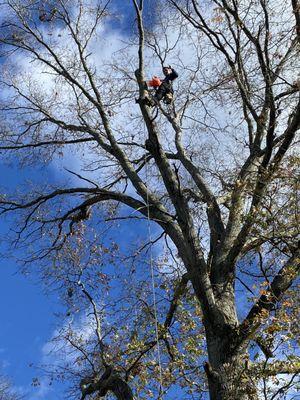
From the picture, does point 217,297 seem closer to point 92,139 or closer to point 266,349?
point 266,349

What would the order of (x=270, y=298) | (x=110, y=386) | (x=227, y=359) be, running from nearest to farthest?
(x=227, y=359)
(x=270, y=298)
(x=110, y=386)

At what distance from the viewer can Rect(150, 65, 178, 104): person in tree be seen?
930 cm

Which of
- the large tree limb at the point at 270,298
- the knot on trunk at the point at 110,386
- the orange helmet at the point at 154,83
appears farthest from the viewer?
the orange helmet at the point at 154,83

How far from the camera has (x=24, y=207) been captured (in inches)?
379

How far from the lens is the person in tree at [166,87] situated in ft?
30.5

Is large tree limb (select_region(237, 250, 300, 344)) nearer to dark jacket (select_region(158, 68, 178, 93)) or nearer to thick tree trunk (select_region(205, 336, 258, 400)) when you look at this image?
thick tree trunk (select_region(205, 336, 258, 400))

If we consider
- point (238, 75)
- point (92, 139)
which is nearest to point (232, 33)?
point (238, 75)

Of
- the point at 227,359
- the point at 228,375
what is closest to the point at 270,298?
the point at 227,359

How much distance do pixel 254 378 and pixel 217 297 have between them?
4.02 ft

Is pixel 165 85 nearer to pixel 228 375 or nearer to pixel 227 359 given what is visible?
pixel 227 359

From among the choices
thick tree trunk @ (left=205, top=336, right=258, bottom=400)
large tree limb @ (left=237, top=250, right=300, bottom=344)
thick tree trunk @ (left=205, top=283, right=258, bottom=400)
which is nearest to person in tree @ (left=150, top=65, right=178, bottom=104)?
thick tree trunk @ (left=205, top=283, right=258, bottom=400)

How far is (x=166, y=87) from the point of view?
30.8ft

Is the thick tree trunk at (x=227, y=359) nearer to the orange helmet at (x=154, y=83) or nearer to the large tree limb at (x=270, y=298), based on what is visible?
the large tree limb at (x=270, y=298)

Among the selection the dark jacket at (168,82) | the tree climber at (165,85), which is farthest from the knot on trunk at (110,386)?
the dark jacket at (168,82)
